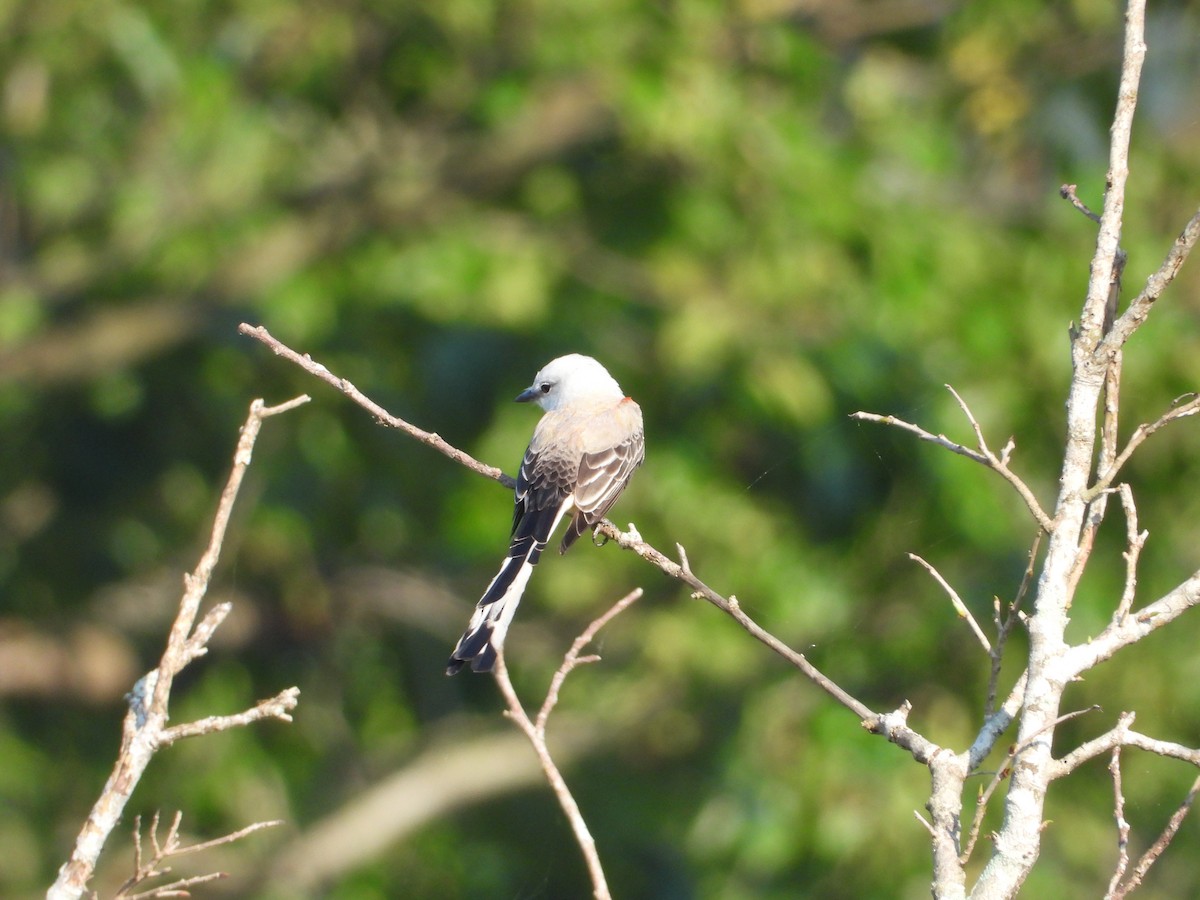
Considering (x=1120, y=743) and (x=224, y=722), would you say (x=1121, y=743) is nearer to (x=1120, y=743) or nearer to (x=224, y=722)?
(x=1120, y=743)

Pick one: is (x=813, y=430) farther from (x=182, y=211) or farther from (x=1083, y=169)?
(x=182, y=211)

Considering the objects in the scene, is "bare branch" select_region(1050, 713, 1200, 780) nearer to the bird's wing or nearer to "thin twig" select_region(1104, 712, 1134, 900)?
"thin twig" select_region(1104, 712, 1134, 900)

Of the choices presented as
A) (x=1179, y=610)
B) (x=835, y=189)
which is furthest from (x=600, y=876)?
(x=835, y=189)

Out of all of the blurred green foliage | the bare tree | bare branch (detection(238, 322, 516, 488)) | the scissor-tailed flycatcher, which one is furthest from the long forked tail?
the blurred green foliage

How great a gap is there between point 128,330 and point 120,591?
243 centimetres

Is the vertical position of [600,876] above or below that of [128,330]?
below

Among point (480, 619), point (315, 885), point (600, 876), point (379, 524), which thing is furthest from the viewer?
point (379, 524)

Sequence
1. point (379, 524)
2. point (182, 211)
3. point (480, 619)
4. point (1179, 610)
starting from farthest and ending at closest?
point (379, 524) → point (182, 211) → point (480, 619) → point (1179, 610)

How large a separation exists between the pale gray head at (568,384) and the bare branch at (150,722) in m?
2.68

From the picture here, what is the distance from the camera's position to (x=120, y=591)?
1012 centimetres

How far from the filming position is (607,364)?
7.58m

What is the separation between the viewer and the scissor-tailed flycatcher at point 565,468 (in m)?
3.78

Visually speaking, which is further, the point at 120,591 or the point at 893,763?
the point at 120,591

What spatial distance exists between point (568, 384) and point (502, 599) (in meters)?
1.76
